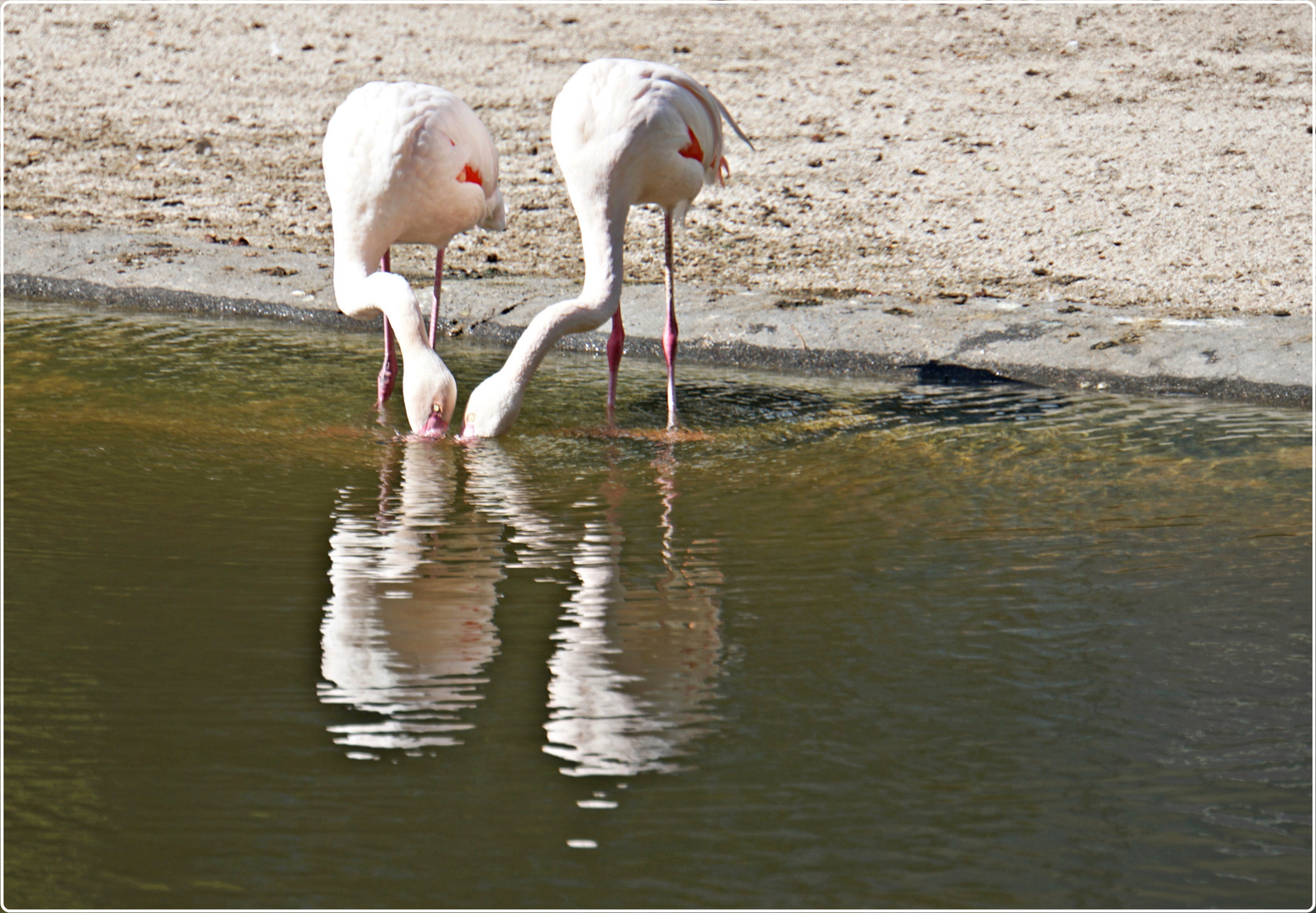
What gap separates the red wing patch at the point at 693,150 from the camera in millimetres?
5344

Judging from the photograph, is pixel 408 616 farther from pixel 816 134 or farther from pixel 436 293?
pixel 816 134

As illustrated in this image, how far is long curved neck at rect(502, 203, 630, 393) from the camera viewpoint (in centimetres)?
484

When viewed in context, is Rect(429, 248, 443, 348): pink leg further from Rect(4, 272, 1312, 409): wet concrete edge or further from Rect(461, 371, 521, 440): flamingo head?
Rect(461, 371, 521, 440): flamingo head

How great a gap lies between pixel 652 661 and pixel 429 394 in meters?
1.90

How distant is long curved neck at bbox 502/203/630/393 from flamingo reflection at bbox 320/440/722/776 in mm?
397

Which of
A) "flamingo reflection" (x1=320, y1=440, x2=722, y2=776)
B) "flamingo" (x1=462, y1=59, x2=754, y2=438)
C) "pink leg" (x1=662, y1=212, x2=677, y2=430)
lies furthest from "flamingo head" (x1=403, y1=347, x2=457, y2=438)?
"pink leg" (x1=662, y1=212, x2=677, y2=430)

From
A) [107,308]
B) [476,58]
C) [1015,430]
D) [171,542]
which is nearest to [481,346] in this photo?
[107,308]

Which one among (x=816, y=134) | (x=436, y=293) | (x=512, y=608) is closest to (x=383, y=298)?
(x=436, y=293)

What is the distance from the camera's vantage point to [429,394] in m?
4.72

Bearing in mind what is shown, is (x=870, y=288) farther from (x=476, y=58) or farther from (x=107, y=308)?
(x=476, y=58)

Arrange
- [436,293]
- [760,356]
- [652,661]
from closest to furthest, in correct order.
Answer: [652,661], [436,293], [760,356]

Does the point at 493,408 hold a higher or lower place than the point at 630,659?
higher

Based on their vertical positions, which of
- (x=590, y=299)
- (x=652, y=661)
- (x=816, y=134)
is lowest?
(x=652, y=661)

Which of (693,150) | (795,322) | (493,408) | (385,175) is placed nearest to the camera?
(493,408)
